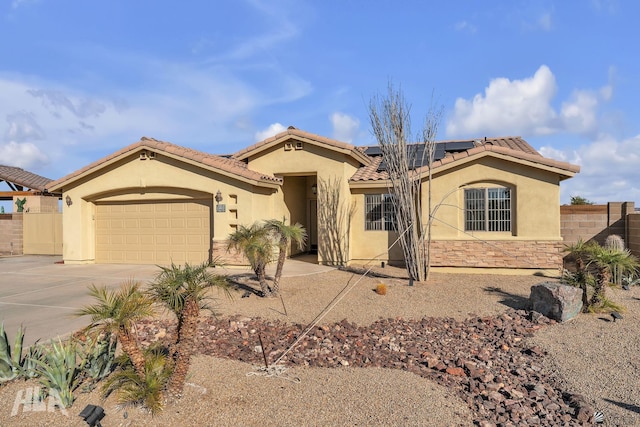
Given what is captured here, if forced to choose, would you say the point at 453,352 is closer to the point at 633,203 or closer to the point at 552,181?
the point at 552,181

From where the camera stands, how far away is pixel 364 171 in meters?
15.2

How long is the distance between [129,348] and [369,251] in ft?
35.8

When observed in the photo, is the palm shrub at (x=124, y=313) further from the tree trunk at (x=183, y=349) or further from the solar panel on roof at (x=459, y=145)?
the solar panel on roof at (x=459, y=145)

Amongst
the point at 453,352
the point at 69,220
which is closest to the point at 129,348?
the point at 453,352

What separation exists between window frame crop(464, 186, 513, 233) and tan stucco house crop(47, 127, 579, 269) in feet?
0.09

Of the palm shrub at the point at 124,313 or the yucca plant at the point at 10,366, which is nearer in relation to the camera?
the palm shrub at the point at 124,313

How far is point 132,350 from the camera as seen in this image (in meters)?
4.32

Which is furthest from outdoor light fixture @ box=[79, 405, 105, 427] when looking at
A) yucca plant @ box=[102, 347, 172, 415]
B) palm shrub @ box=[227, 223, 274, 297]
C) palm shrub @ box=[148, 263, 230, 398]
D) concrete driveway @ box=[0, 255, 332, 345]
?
palm shrub @ box=[227, 223, 274, 297]

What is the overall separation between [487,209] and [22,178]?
26351 mm

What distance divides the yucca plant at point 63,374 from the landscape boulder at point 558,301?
7567 millimetres

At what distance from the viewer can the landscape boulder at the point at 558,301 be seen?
791 cm

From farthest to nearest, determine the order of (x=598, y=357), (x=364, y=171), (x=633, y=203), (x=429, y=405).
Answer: (x=364, y=171)
(x=633, y=203)
(x=598, y=357)
(x=429, y=405)

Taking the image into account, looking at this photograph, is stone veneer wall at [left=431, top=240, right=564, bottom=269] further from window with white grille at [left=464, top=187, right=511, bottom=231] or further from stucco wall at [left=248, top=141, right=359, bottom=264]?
stucco wall at [left=248, top=141, right=359, bottom=264]

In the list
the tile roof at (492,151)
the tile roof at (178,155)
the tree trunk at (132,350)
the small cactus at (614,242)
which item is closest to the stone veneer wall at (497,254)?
the small cactus at (614,242)
